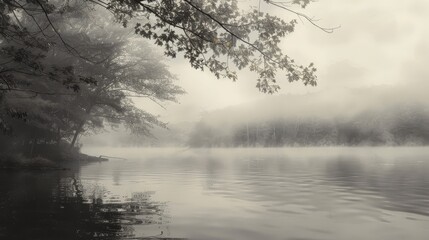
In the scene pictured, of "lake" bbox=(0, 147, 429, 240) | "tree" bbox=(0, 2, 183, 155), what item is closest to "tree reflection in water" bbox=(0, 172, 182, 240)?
"lake" bbox=(0, 147, 429, 240)

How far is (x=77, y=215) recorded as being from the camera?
10000mm

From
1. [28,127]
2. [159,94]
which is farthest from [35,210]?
[159,94]

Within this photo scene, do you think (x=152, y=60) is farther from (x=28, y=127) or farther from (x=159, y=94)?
(x=28, y=127)

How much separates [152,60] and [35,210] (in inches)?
1461

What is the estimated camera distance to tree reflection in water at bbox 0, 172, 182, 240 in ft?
26.4

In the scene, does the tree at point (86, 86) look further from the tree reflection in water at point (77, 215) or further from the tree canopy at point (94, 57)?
the tree reflection in water at point (77, 215)

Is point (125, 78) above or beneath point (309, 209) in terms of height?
above

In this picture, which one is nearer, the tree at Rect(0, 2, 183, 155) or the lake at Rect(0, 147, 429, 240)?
the lake at Rect(0, 147, 429, 240)

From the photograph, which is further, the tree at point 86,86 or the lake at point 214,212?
the tree at point 86,86

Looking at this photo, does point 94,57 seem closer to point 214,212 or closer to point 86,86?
point 86,86

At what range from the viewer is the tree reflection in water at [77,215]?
804 cm

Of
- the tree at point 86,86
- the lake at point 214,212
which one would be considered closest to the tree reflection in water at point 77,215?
the lake at point 214,212

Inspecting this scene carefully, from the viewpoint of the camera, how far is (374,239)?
24.9 feet

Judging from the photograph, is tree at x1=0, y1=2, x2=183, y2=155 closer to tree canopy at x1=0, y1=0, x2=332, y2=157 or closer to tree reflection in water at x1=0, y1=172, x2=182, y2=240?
tree canopy at x1=0, y1=0, x2=332, y2=157
